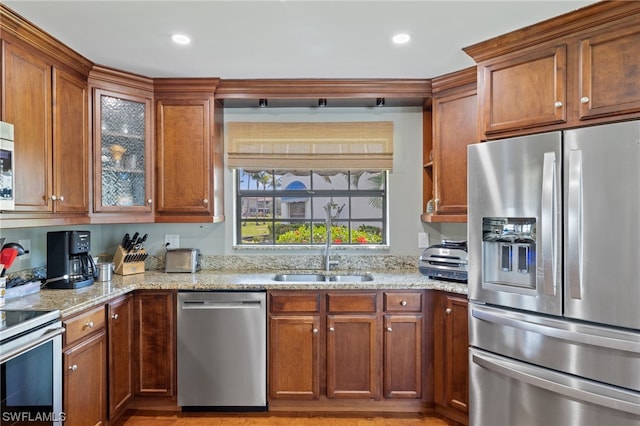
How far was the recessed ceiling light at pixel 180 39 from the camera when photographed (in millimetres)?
2082

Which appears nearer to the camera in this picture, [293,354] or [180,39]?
[180,39]

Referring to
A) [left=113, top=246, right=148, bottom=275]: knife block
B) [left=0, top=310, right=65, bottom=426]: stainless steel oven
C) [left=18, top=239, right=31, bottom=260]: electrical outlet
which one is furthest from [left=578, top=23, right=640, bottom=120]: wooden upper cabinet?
[left=18, top=239, right=31, bottom=260]: electrical outlet

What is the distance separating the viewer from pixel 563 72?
188 centimetres

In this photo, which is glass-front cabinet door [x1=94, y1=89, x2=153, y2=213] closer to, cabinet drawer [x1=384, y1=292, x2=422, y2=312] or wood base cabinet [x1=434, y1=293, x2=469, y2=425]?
cabinet drawer [x1=384, y1=292, x2=422, y2=312]

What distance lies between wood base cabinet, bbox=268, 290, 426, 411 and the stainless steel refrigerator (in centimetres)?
47

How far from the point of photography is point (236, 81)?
277 cm

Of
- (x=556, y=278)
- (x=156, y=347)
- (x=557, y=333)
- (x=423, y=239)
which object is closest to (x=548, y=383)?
(x=557, y=333)

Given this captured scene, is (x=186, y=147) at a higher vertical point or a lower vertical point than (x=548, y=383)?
higher

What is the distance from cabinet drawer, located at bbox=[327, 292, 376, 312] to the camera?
8.18ft

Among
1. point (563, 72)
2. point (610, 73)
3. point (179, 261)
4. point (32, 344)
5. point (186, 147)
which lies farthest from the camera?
point (179, 261)

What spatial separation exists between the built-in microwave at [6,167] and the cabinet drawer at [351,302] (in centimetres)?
190

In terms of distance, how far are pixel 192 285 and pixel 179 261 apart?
0.52 meters

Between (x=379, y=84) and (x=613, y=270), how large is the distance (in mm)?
1911

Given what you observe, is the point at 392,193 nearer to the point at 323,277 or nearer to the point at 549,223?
the point at 323,277
